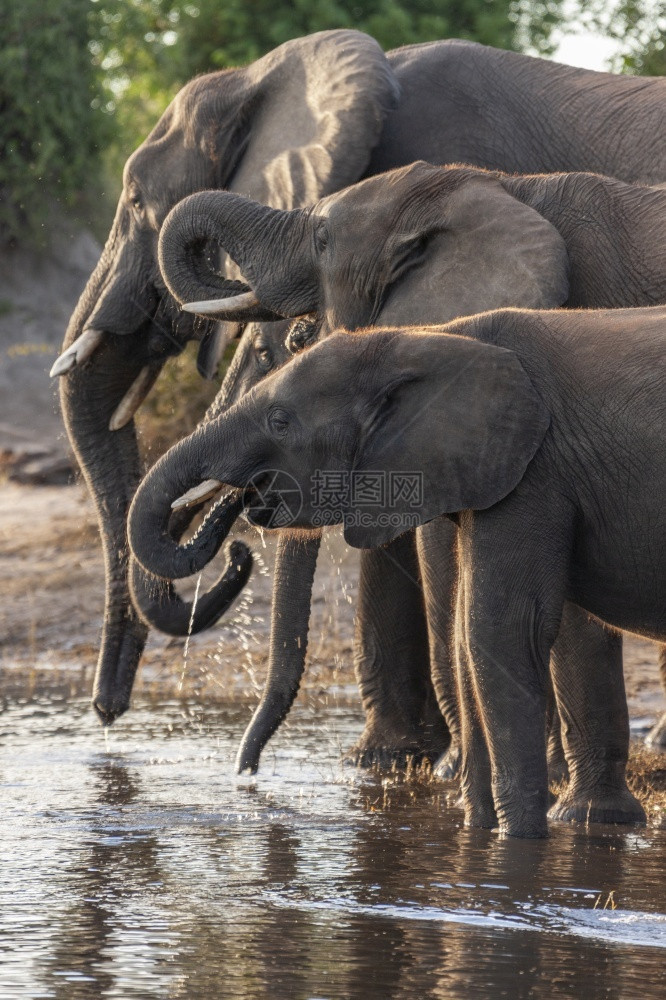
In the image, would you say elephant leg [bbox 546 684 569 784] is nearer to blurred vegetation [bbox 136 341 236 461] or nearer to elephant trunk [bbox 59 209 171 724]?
elephant trunk [bbox 59 209 171 724]

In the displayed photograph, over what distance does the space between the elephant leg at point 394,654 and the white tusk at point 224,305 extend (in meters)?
1.15

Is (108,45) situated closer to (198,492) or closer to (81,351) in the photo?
(81,351)

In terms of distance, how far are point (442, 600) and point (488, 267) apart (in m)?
1.21

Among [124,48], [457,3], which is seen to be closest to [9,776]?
[457,3]

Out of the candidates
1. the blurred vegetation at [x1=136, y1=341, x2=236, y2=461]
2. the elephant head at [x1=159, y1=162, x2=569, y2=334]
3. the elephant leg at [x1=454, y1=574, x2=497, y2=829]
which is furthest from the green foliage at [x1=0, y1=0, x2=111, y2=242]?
the elephant leg at [x1=454, y1=574, x2=497, y2=829]

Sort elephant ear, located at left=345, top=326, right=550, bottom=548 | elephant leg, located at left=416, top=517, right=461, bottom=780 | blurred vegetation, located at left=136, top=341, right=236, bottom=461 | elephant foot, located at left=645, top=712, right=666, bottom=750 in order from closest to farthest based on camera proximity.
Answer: elephant ear, located at left=345, top=326, right=550, bottom=548 → elephant leg, located at left=416, top=517, right=461, bottom=780 → elephant foot, located at left=645, top=712, right=666, bottom=750 → blurred vegetation, located at left=136, top=341, right=236, bottom=461

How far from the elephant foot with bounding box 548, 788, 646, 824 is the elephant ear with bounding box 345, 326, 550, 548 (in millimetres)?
1390

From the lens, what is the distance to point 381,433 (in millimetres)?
5754

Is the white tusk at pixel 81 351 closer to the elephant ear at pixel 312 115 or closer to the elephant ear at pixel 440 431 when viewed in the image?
the elephant ear at pixel 312 115

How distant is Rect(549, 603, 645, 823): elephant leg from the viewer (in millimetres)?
6516

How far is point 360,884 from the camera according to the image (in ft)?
17.9

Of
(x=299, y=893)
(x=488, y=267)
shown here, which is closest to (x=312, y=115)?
(x=488, y=267)

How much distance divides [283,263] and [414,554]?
1.45 meters

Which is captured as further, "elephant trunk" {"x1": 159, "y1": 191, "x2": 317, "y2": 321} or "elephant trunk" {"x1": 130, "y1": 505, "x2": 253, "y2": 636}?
"elephant trunk" {"x1": 130, "y1": 505, "x2": 253, "y2": 636}
